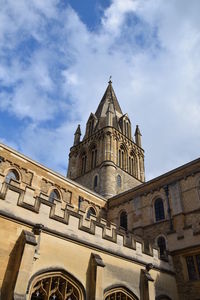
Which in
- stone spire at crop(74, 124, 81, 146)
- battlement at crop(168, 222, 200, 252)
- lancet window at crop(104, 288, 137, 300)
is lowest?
lancet window at crop(104, 288, 137, 300)

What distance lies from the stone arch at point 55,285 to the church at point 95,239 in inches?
1.2

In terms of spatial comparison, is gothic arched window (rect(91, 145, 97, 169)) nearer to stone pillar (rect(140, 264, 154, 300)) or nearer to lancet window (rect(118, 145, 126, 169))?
lancet window (rect(118, 145, 126, 169))

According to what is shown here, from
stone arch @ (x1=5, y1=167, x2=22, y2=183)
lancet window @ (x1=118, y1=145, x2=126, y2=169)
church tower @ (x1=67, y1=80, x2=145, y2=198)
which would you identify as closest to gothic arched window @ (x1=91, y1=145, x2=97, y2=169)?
church tower @ (x1=67, y1=80, x2=145, y2=198)

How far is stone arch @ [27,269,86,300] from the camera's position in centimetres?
880

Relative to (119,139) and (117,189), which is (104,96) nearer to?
(119,139)

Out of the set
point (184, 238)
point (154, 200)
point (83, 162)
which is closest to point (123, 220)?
point (154, 200)

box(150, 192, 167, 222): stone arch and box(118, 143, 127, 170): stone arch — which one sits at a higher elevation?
box(118, 143, 127, 170): stone arch

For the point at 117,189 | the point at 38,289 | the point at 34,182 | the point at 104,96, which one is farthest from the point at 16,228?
the point at 104,96

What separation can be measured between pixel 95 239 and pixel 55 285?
2760 mm

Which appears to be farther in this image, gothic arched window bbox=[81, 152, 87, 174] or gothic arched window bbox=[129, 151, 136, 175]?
gothic arched window bbox=[129, 151, 136, 175]

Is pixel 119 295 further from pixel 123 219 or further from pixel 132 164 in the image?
pixel 132 164

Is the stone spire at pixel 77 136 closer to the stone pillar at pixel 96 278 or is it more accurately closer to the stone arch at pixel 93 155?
the stone arch at pixel 93 155

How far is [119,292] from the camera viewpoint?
37.2ft

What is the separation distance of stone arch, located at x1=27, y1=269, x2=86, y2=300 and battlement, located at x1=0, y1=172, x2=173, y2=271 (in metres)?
1.43
